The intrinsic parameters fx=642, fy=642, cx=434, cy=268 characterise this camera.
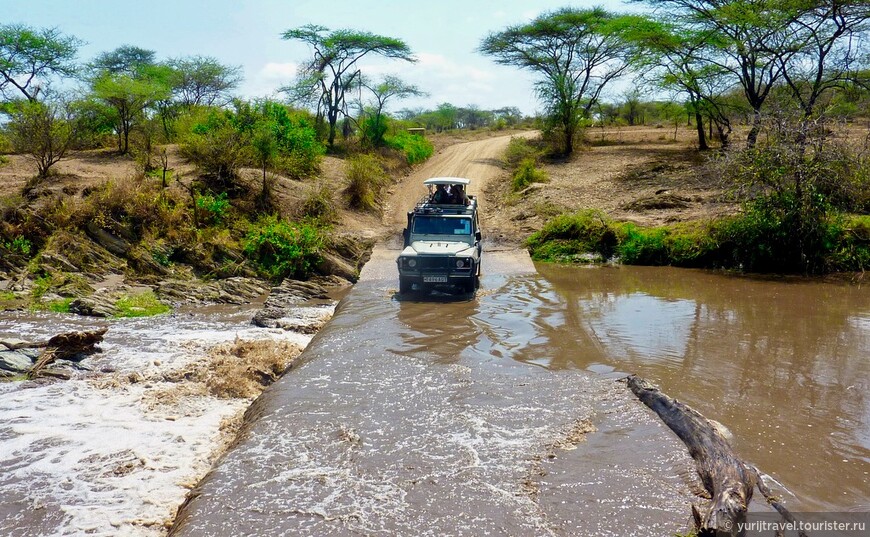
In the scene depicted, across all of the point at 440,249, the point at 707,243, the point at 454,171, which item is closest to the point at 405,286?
the point at 440,249

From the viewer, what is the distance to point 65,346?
984cm

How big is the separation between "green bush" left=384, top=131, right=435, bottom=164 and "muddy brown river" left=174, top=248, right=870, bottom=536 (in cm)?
1986

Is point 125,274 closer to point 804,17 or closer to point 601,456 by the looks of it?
point 601,456

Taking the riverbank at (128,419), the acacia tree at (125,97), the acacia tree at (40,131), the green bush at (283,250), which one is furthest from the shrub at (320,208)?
the riverbank at (128,419)

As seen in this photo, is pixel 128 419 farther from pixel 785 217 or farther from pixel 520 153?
pixel 520 153

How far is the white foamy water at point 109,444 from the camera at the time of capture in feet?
18.2

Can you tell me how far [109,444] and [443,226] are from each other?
847cm

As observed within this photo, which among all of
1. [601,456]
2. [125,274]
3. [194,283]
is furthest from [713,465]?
[125,274]

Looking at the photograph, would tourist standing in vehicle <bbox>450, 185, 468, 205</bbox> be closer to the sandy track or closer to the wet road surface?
the sandy track

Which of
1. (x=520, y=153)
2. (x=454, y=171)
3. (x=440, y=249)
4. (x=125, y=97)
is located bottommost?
(x=440, y=249)

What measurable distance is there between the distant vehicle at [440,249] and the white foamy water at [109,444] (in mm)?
4493

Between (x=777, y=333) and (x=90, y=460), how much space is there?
10.3 m

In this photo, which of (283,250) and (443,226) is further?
(283,250)

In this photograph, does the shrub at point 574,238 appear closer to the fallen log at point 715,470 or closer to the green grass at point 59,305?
the fallen log at point 715,470
